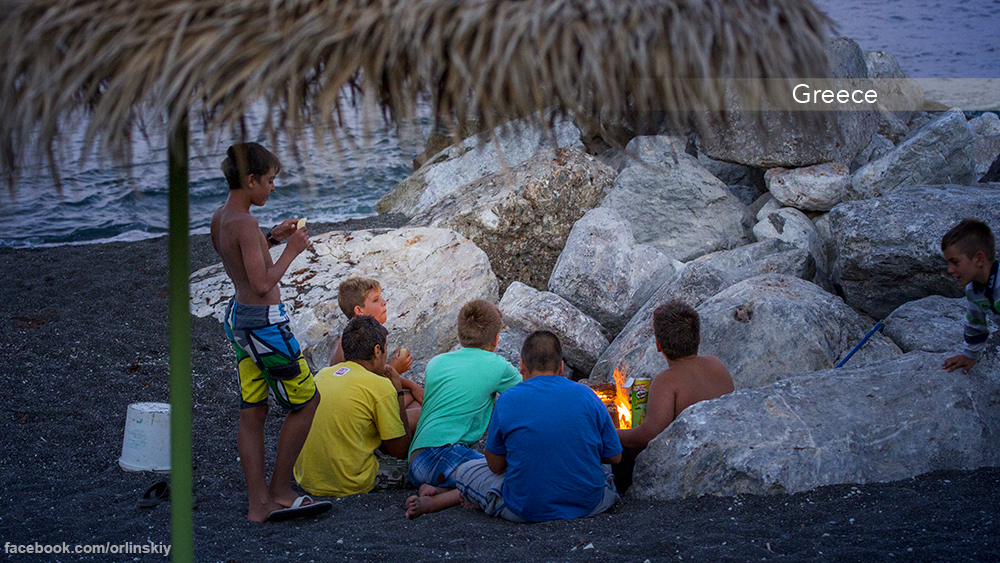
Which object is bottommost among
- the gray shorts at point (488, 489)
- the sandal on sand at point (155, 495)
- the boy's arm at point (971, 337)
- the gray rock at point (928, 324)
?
the sandal on sand at point (155, 495)

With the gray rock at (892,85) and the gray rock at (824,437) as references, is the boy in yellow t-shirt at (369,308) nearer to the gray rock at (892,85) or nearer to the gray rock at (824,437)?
the gray rock at (824,437)

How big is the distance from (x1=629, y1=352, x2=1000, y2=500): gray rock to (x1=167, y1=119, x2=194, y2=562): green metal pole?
231 cm

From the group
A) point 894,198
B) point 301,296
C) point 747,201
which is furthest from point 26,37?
point 747,201

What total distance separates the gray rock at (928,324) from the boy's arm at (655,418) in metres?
2.12

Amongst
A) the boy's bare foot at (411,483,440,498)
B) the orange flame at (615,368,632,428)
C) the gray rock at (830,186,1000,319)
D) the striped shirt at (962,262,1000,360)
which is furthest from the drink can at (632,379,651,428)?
the gray rock at (830,186,1000,319)

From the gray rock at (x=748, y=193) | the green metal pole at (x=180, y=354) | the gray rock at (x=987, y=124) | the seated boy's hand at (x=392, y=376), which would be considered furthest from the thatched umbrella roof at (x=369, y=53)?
the gray rock at (x=987, y=124)

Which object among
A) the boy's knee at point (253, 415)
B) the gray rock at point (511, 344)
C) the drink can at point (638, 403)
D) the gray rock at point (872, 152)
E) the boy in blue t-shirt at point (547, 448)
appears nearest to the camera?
the boy in blue t-shirt at point (547, 448)

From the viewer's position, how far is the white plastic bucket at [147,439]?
411 cm

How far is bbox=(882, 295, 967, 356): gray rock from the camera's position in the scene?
15.9ft

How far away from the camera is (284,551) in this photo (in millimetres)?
3170

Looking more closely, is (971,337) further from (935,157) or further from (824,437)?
(935,157)

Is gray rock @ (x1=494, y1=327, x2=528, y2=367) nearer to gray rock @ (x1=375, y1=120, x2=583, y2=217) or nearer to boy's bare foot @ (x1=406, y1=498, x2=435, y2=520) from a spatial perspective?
boy's bare foot @ (x1=406, y1=498, x2=435, y2=520)

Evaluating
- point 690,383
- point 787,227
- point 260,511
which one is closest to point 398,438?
point 260,511

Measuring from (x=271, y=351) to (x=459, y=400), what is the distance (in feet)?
3.71
